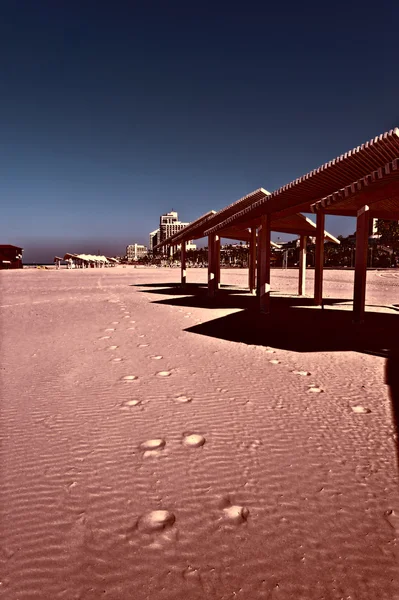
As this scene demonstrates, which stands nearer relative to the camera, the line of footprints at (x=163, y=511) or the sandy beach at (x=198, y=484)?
the sandy beach at (x=198, y=484)

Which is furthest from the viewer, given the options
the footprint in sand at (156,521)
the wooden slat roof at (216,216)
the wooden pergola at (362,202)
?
the wooden slat roof at (216,216)

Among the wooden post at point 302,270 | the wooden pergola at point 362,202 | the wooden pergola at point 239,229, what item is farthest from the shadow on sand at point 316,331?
the wooden post at point 302,270

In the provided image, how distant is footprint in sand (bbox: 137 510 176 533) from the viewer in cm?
175

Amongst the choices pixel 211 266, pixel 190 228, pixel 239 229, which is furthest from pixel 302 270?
pixel 190 228

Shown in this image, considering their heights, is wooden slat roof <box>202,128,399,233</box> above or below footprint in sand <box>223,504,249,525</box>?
above

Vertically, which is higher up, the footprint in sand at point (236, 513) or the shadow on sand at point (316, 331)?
the shadow on sand at point (316, 331)

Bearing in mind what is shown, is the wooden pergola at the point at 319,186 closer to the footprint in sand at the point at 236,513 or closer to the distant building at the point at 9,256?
the footprint in sand at the point at 236,513

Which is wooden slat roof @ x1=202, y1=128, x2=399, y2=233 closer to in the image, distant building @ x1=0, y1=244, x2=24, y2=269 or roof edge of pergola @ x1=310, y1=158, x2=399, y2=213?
roof edge of pergola @ x1=310, y1=158, x2=399, y2=213

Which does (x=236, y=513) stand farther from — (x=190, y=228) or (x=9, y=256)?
(x=9, y=256)

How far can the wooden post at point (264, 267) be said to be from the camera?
33.6 feet

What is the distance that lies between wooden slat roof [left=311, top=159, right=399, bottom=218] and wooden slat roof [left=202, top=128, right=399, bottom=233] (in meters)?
0.35

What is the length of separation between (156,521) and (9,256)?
63887 millimetres

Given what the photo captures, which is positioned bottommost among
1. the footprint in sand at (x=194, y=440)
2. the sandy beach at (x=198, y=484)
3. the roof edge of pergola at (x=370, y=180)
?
the sandy beach at (x=198, y=484)

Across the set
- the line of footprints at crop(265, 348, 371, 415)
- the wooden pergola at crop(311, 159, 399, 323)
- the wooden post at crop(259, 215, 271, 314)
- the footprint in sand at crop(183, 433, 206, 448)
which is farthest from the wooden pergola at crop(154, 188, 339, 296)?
the footprint in sand at crop(183, 433, 206, 448)
